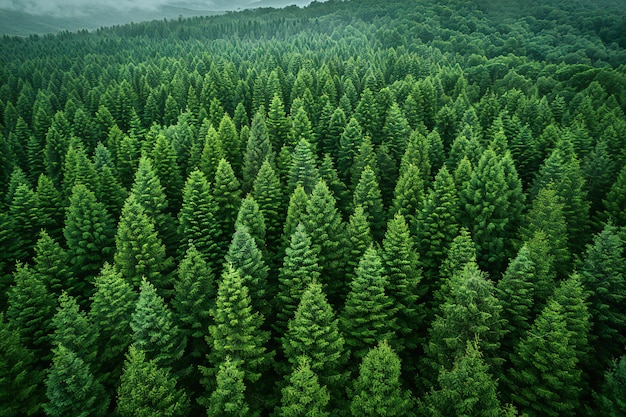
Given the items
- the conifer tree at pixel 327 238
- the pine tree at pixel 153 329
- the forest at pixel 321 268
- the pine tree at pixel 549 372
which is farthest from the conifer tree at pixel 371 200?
the pine tree at pixel 153 329

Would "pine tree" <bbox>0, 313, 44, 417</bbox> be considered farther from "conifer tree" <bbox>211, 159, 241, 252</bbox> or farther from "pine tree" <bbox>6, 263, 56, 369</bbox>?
"conifer tree" <bbox>211, 159, 241, 252</bbox>

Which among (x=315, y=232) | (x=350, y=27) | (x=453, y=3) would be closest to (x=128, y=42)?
(x=350, y=27)

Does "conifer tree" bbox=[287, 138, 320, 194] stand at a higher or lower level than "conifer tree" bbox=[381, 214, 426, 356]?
higher

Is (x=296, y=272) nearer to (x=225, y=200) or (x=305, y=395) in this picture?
(x=305, y=395)

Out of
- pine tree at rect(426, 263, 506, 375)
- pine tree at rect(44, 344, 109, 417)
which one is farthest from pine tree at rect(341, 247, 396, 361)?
pine tree at rect(44, 344, 109, 417)

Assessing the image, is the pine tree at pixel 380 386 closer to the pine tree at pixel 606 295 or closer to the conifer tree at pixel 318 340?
the conifer tree at pixel 318 340

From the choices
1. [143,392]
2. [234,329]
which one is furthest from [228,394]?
[143,392]

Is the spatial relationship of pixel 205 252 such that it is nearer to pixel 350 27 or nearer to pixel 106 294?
pixel 106 294
